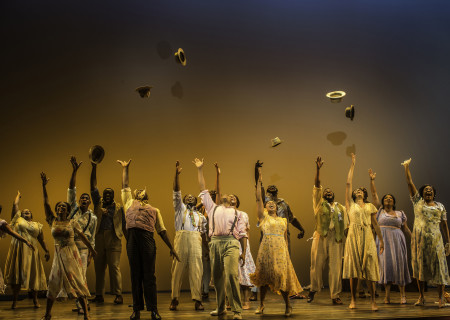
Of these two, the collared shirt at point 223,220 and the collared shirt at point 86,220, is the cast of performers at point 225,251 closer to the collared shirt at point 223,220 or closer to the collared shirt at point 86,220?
the collared shirt at point 223,220

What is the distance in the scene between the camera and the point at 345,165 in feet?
29.5

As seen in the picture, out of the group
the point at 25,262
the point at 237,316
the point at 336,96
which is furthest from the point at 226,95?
the point at 237,316

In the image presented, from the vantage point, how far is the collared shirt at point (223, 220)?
5.08 m

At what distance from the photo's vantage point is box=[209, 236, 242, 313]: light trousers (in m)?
4.95

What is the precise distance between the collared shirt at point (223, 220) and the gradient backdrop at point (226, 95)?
321 centimetres

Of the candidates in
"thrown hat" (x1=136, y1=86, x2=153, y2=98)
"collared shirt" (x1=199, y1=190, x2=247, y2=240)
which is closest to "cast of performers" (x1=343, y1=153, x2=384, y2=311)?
"collared shirt" (x1=199, y1=190, x2=247, y2=240)

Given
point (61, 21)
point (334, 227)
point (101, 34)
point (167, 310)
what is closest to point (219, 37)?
point (101, 34)

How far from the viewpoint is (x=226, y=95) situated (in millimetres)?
8820

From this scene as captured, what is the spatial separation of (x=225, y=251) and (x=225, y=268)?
18 centimetres

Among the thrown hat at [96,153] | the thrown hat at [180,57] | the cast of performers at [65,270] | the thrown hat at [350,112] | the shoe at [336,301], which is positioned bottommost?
the shoe at [336,301]

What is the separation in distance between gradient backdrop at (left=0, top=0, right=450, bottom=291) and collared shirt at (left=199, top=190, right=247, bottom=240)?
321 centimetres

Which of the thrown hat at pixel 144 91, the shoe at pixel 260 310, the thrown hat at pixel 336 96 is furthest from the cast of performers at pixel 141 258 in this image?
the thrown hat at pixel 336 96

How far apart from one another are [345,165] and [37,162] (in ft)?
18.0

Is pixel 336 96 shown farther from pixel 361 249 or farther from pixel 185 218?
pixel 185 218
